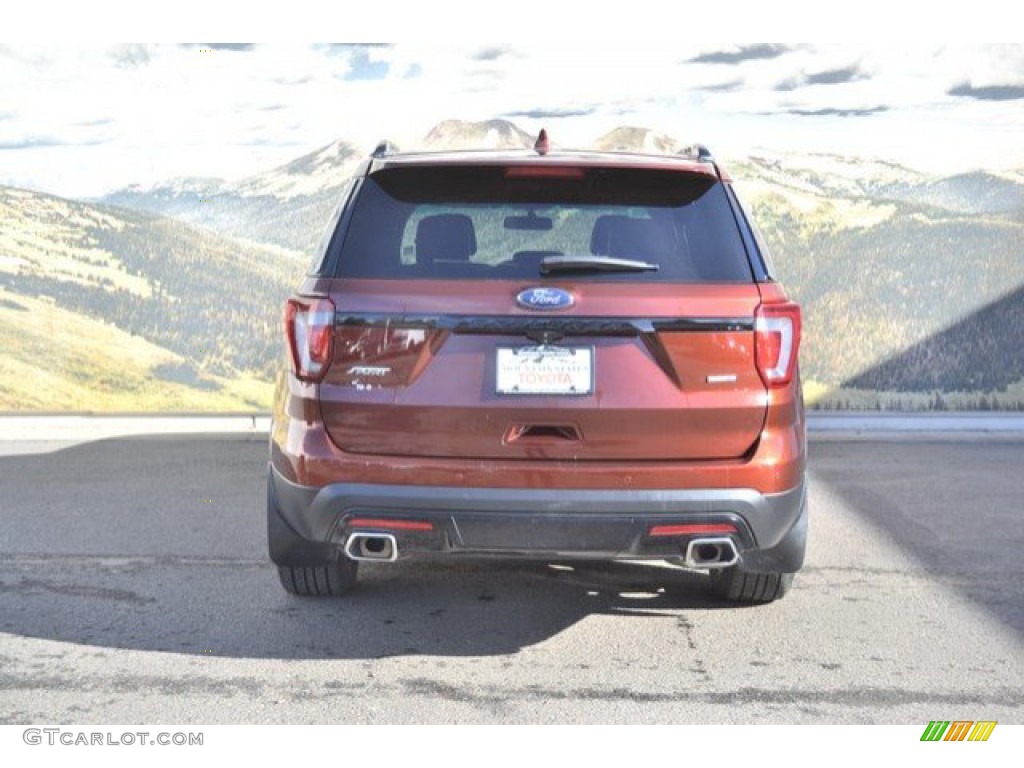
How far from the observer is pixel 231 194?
10.9 m

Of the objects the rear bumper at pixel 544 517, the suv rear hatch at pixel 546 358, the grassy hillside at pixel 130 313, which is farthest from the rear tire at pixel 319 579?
the grassy hillside at pixel 130 313

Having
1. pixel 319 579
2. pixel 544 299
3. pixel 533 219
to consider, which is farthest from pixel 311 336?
pixel 319 579

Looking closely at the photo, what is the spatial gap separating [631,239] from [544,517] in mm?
1026

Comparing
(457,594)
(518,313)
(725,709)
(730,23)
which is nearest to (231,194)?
(730,23)

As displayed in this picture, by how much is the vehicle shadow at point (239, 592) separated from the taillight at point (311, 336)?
3.36 feet

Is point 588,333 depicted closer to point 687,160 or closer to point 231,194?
point 687,160

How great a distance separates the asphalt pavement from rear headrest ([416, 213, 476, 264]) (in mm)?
1406

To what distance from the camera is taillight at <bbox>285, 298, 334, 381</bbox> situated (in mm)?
4637

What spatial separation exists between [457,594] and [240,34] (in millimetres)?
5987

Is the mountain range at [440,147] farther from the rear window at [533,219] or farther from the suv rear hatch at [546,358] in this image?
the suv rear hatch at [546,358]

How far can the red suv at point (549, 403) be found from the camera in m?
4.55

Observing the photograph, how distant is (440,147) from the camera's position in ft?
35.6
